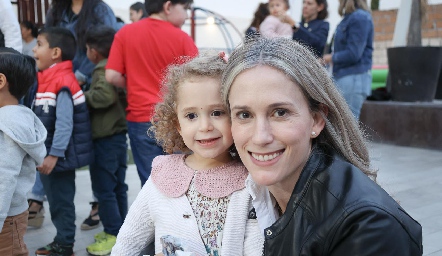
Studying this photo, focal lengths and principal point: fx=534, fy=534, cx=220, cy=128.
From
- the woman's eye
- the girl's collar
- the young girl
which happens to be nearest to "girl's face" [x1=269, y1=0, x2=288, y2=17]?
the young girl

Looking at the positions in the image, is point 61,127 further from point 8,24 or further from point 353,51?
point 353,51

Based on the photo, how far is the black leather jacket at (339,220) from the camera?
1.23 m

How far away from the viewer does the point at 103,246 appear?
Answer: 365cm

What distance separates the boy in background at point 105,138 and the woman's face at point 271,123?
7.67 ft

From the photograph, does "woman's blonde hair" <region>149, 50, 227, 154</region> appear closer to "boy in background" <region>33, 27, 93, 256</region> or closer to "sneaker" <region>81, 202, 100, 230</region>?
"boy in background" <region>33, 27, 93, 256</region>

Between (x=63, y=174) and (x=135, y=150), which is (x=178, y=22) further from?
(x=63, y=174)

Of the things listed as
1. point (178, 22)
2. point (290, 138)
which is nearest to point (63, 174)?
point (178, 22)

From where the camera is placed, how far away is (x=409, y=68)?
7.67 m

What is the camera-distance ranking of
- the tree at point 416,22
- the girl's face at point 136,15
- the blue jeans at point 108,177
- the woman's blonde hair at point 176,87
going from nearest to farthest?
the woman's blonde hair at point 176,87 → the blue jeans at point 108,177 → the girl's face at point 136,15 → the tree at point 416,22

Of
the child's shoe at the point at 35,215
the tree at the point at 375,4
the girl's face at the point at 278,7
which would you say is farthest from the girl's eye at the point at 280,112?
the tree at the point at 375,4

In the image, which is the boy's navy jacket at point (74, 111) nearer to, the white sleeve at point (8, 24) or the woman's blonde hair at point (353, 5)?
the white sleeve at point (8, 24)

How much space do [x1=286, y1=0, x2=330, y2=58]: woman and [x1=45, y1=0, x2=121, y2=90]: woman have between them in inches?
84.2

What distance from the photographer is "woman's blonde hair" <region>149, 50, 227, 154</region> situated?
1835 millimetres

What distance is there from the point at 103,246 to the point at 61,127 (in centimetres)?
88
